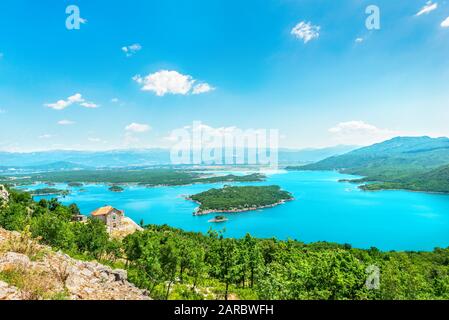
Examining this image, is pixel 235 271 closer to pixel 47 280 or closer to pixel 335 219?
pixel 47 280

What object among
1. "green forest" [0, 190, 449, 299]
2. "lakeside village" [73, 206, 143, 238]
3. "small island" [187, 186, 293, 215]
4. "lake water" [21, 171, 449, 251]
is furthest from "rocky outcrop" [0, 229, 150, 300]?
"small island" [187, 186, 293, 215]

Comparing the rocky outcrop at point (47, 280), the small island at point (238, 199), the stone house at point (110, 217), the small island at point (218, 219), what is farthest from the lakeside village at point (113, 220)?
the small island at point (238, 199)

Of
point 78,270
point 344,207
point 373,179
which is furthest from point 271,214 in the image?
point 373,179

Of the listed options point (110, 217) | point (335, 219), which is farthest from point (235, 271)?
point (335, 219)

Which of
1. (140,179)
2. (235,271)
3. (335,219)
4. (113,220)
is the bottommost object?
(335,219)
